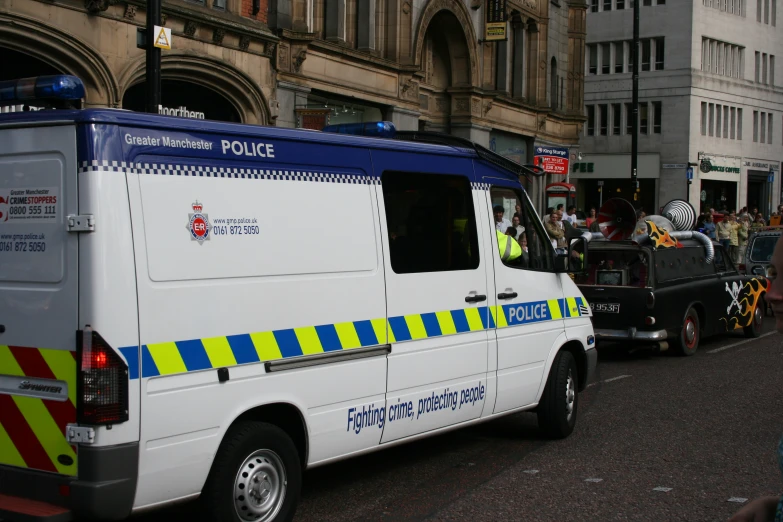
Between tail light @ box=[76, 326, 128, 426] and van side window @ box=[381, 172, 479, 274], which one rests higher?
van side window @ box=[381, 172, 479, 274]

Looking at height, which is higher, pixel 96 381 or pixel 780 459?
pixel 780 459

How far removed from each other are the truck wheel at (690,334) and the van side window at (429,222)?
309 inches

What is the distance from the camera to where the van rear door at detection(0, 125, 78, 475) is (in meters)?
4.81

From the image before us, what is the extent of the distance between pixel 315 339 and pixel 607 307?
338 inches

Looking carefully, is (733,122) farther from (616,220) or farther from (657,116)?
(616,220)

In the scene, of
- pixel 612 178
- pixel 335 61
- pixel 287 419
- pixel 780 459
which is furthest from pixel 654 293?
pixel 612 178

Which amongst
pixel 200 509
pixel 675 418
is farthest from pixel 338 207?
pixel 675 418

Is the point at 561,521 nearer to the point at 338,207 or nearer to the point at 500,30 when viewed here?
the point at 338,207

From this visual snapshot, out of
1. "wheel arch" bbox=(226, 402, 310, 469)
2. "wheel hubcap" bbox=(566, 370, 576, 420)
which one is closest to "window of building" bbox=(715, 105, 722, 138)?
"wheel hubcap" bbox=(566, 370, 576, 420)

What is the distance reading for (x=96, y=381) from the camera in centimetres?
472

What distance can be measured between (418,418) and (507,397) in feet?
3.89

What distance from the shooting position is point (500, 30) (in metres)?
29.9

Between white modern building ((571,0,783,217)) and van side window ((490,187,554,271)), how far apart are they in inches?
2028

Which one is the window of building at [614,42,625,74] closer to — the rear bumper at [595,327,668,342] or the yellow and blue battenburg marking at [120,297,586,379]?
the rear bumper at [595,327,668,342]
